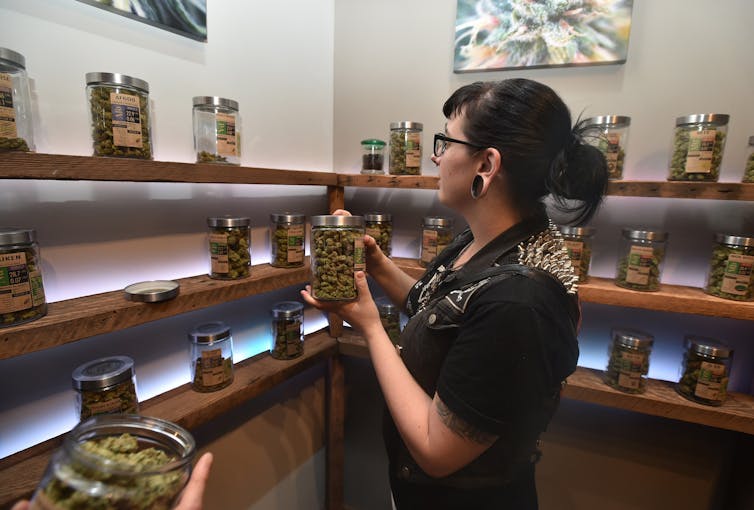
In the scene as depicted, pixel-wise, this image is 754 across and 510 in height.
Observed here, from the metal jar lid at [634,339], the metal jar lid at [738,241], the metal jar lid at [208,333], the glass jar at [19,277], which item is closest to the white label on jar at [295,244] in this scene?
the metal jar lid at [208,333]

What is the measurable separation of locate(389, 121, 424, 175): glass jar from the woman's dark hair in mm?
567

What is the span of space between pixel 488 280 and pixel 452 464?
0.30 meters

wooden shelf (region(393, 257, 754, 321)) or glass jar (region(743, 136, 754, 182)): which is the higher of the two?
glass jar (region(743, 136, 754, 182))

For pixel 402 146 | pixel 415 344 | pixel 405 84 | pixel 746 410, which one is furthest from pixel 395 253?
pixel 746 410

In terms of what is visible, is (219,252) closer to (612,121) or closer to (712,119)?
(612,121)

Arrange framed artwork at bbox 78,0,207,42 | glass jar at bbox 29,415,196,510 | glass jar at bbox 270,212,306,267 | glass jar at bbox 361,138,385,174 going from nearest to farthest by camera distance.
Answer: glass jar at bbox 29,415,196,510, framed artwork at bbox 78,0,207,42, glass jar at bbox 270,212,306,267, glass jar at bbox 361,138,385,174

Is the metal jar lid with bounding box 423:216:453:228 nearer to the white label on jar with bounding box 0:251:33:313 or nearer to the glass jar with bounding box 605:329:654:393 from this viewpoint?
the glass jar with bounding box 605:329:654:393

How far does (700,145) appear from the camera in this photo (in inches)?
42.3

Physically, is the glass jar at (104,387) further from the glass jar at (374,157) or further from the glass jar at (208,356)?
the glass jar at (374,157)

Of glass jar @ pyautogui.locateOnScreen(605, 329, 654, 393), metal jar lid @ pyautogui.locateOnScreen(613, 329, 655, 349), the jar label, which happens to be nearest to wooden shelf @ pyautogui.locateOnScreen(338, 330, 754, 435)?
glass jar @ pyautogui.locateOnScreen(605, 329, 654, 393)

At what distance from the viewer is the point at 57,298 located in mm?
929

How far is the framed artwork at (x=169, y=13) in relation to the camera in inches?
38.2

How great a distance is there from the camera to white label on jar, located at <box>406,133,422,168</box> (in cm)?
140

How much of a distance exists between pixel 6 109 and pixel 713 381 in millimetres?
1776
